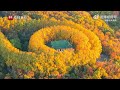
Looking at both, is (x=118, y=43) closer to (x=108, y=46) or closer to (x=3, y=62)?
(x=108, y=46)

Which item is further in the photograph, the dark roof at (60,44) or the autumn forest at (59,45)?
the dark roof at (60,44)

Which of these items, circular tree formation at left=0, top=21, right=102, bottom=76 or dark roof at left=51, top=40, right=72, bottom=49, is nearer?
circular tree formation at left=0, top=21, right=102, bottom=76

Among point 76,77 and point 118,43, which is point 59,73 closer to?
point 76,77

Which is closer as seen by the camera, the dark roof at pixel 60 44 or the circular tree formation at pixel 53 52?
the circular tree formation at pixel 53 52

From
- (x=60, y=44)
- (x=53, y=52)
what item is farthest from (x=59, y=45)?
(x=53, y=52)

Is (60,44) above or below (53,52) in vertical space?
above

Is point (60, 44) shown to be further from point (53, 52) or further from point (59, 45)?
point (53, 52)

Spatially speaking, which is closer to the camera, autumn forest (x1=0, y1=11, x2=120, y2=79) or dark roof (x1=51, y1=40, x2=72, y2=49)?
autumn forest (x1=0, y1=11, x2=120, y2=79)

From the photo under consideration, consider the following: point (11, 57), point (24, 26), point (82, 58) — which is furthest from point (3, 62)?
point (82, 58)
